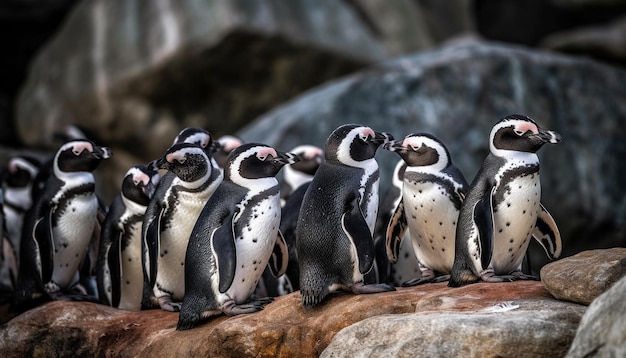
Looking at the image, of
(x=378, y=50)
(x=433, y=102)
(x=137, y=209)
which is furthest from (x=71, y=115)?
(x=137, y=209)

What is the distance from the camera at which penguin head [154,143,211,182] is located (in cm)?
614

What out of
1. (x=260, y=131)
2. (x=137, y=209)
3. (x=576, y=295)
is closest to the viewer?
(x=576, y=295)

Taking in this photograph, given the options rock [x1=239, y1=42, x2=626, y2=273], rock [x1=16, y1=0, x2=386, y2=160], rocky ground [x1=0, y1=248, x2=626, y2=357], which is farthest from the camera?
rock [x1=16, y1=0, x2=386, y2=160]

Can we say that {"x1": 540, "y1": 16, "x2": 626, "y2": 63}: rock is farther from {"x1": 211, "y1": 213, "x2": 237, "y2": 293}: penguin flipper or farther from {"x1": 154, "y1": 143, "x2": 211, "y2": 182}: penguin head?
{"x1": 211, "y1": 213, "x2": 237, "y2": 293}: penguin flipper

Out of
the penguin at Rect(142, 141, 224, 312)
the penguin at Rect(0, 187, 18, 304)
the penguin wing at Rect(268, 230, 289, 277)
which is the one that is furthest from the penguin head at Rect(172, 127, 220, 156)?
the penguin at Rect(0, 187, 18, 304)

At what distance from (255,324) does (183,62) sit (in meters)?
8.09

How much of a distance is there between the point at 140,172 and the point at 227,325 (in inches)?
69.7

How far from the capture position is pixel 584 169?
10.7 meters

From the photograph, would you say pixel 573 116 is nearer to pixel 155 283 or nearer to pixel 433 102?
pixel 433 102

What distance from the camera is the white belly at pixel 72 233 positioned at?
715cm

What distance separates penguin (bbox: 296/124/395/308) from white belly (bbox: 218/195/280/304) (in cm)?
18

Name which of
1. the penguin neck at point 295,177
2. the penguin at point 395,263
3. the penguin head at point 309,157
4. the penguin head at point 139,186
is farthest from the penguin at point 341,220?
the penguin neck at point 295,177

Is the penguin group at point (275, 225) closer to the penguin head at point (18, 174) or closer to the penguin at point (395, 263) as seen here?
the penguin at point (395, 263)

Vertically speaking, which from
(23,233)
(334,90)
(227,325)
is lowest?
(227,325)
